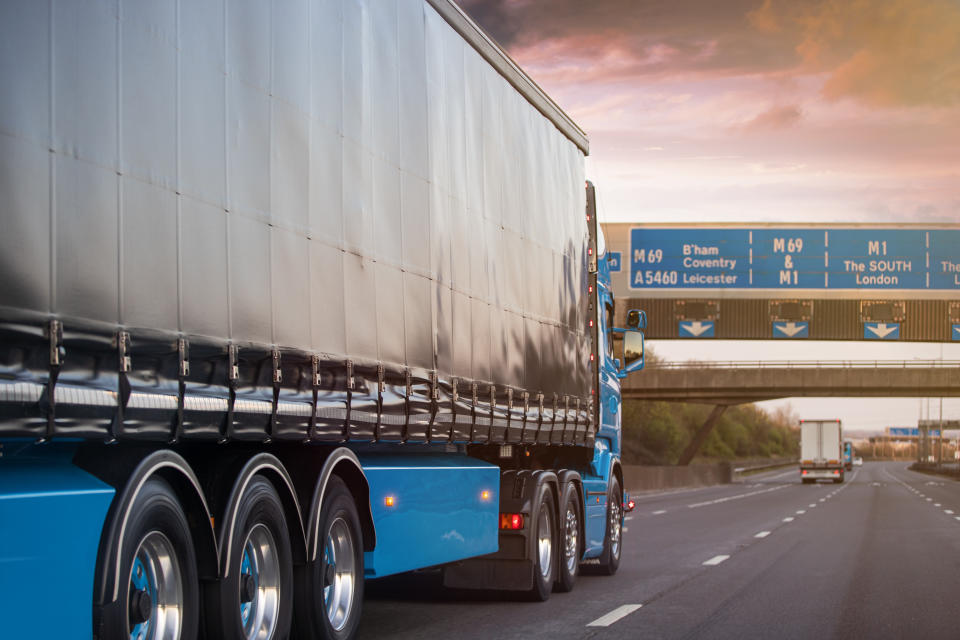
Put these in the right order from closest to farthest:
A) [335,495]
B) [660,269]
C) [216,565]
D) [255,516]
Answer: [216,565] → [255,516] → [335,495] → [660,269]

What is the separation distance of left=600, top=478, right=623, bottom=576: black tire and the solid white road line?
3189 mm

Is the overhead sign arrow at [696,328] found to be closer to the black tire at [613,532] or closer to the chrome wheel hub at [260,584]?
the black tire at [613,532]

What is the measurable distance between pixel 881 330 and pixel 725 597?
39063 millimetres

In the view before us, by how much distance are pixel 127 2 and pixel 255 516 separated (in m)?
2.63

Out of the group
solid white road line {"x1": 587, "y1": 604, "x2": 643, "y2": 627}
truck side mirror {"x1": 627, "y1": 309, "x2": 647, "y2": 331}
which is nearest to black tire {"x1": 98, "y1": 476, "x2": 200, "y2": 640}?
solid white road line {"x1": 587, "y1": 604, "x2": 643, "y2": 627}

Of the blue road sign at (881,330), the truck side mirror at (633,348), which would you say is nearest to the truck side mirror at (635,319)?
the truck side mirror at (633,348)

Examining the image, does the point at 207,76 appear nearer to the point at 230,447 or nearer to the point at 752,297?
the point at 230,447

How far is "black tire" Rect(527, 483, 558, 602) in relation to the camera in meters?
11.8

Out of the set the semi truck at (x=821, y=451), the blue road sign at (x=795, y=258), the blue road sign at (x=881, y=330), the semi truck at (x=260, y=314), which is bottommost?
the semi truck at (x=821, y=451)

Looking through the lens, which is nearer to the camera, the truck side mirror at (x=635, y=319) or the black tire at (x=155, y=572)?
the black tire at (x=155, y=572)

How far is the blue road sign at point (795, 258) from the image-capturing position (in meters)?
47.4

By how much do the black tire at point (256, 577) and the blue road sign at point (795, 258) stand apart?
138 feet

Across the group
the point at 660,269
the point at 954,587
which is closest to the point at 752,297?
the point at 660,269

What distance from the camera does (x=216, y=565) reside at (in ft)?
20.9
